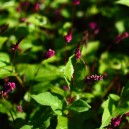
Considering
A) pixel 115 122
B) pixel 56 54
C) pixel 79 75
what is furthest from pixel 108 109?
pixel 56 54

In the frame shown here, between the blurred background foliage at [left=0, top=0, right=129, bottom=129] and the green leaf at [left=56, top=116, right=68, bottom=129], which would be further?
the blurred background foliage at [left=0, top=0, right=129, bottom=129]

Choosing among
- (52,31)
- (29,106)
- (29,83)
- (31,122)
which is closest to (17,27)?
(52,31)

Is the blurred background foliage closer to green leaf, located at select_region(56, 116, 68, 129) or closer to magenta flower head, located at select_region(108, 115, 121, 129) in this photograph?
green leaf, located at select_region(56, 116, 68, 129)

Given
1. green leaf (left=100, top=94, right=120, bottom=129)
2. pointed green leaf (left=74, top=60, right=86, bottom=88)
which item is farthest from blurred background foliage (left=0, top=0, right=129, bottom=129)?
green leaf (left=100, top=94, right=120, bottom=129)

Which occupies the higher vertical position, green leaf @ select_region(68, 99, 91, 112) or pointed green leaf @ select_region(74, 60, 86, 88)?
pointed green leaf @ select_region(74, 60, 86, 88)

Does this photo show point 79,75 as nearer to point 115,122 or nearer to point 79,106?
point 79,106

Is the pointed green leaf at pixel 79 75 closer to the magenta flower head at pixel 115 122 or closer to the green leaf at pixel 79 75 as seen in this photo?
the green leaf at pixel 79 75

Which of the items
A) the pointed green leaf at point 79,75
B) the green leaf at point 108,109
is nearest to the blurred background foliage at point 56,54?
the pointed green leaf at point 79,75

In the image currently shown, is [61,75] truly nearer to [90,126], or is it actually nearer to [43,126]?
[90,126]
